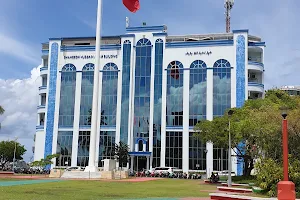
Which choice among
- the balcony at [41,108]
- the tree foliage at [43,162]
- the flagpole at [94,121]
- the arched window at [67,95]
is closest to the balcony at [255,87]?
the flagpole at [94,121]

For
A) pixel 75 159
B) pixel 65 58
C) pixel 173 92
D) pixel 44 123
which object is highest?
pixel 65 58

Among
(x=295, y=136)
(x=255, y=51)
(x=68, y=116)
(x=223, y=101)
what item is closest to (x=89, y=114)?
(x=68, y=116)

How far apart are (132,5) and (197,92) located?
2336 cm

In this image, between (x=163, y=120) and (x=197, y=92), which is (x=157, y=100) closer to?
(x=163, y=120)

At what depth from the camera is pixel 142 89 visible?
65625mm

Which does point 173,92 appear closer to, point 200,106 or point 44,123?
point 200,106

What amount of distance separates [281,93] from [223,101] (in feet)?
30.5

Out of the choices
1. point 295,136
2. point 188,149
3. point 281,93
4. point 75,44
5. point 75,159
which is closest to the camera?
point 295,136

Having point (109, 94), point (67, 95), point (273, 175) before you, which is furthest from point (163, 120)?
point (273, 175)

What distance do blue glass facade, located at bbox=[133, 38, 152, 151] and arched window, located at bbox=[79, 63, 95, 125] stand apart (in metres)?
7.62

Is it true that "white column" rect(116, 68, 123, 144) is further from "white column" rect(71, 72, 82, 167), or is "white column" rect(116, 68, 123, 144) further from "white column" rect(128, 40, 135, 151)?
"white column" rect(71, 72, 82, 167)

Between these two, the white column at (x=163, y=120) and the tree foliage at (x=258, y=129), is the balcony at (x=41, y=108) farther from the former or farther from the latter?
the tree foliage at (x=258, y=129)

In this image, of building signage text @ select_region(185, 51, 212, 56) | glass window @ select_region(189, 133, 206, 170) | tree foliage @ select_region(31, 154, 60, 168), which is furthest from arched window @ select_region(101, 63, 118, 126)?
glass window @ select_region(189, 133, 206, 170)

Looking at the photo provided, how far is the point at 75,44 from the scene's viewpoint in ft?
237
